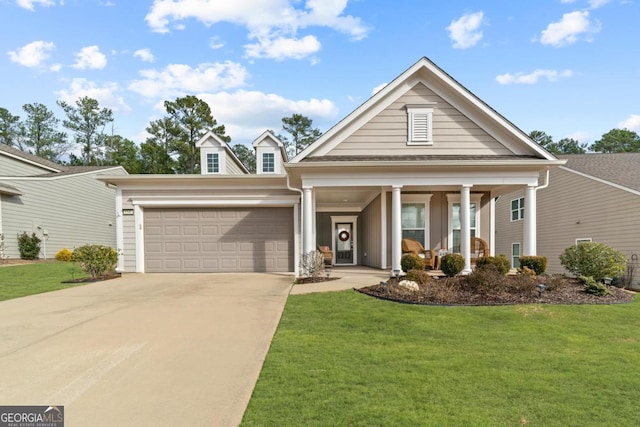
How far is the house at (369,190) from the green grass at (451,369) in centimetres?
452

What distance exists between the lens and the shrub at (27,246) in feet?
54.8

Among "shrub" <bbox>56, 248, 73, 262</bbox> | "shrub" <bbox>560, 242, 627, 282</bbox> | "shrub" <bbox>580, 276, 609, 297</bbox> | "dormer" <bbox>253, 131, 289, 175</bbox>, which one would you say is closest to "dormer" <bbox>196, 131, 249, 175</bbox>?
"dormer" <bbox>253, 131, 289, 175</bbox>

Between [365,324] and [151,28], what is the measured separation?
13.3 meters

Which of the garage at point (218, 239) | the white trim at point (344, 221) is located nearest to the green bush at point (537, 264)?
the garage at point (218, 239)

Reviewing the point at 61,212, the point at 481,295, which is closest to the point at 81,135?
the point at 61,212

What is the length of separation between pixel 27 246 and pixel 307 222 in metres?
15.1

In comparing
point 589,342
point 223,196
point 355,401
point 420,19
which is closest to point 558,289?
point 589,342

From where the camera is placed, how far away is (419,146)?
35.6 feet

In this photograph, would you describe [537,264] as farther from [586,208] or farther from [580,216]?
[580,216]

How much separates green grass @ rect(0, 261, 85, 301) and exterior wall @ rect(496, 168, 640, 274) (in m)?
18.2

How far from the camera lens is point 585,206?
47.6ft

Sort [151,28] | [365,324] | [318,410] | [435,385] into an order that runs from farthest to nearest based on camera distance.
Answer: [151,28], [365,324], [435,385], [318,410]

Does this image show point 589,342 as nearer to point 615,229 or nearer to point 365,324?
point 365,324

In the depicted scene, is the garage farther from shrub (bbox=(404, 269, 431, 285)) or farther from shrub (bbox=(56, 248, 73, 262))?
shrub (bbox=(56, 248, 73, 262))
